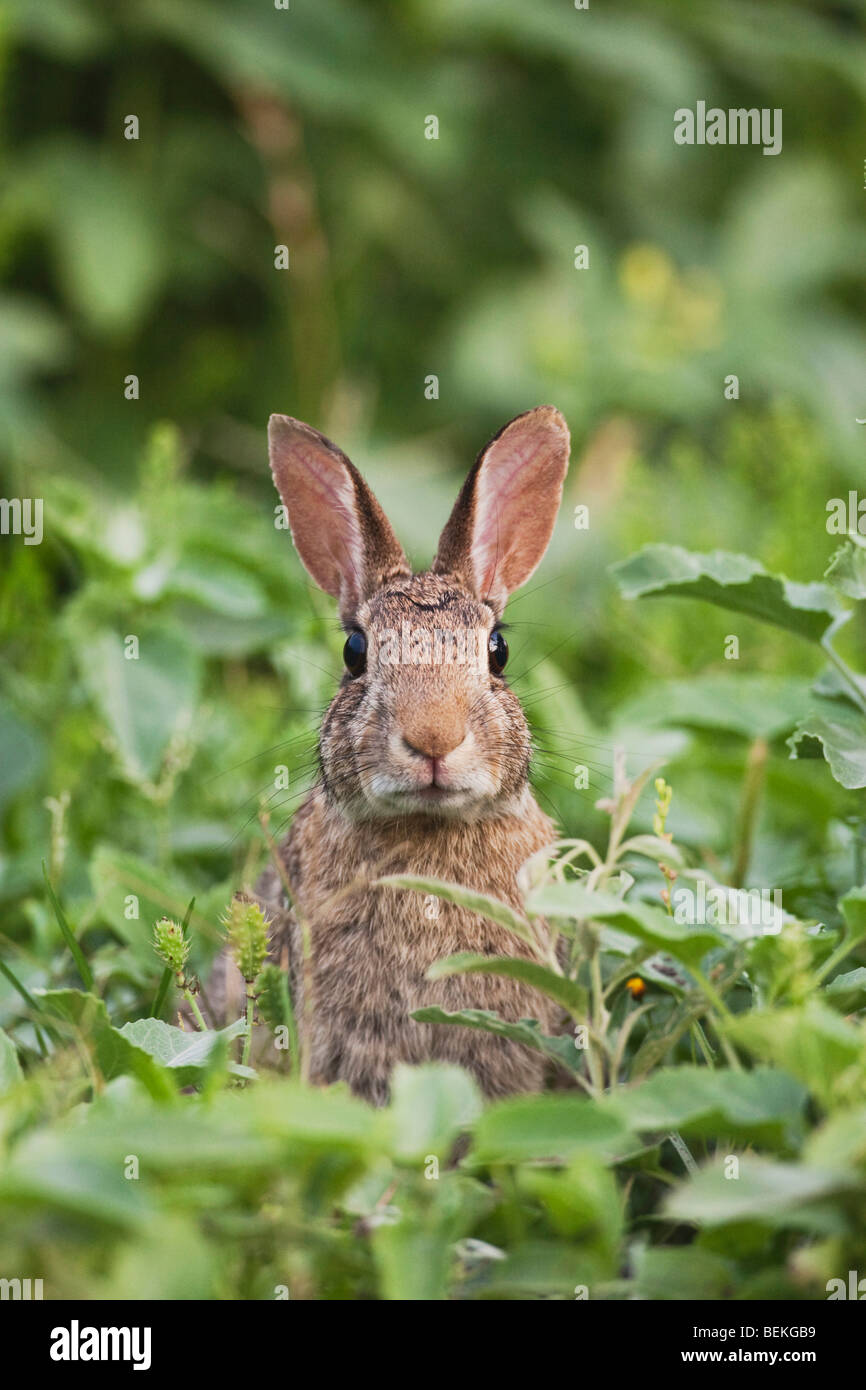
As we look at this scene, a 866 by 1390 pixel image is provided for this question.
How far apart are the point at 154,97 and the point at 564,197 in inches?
84.1

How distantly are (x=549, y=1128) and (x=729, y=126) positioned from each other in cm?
738

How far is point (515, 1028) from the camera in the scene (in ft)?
8.14

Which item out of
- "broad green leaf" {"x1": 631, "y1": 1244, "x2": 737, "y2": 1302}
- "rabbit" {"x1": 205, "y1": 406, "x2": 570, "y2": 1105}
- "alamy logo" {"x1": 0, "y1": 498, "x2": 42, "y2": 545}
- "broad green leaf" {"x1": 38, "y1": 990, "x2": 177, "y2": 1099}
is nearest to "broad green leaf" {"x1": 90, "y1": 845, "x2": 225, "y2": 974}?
"rabbit" {"x1": 205, "y1": 406, "x2": 570, "y2": 1105}

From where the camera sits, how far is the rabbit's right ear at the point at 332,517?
331 centimetres

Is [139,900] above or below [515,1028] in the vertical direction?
above

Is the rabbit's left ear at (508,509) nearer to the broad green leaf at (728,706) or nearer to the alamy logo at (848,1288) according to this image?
the broad green leaf at (728,706)

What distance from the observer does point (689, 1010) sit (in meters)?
2.51

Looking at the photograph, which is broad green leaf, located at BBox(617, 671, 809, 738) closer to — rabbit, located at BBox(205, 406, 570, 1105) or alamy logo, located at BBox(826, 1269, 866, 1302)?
rabbit, located at BBox(205, 406, 570, 1105)

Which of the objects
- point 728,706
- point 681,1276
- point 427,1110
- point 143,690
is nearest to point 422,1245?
point 427,1110

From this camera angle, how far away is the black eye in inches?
127

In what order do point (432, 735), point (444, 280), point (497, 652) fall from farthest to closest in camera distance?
1. point (444, 280)
2. point (497, 652)
3. point (432, 735)

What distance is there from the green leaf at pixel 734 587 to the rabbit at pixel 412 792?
13.6 inches
